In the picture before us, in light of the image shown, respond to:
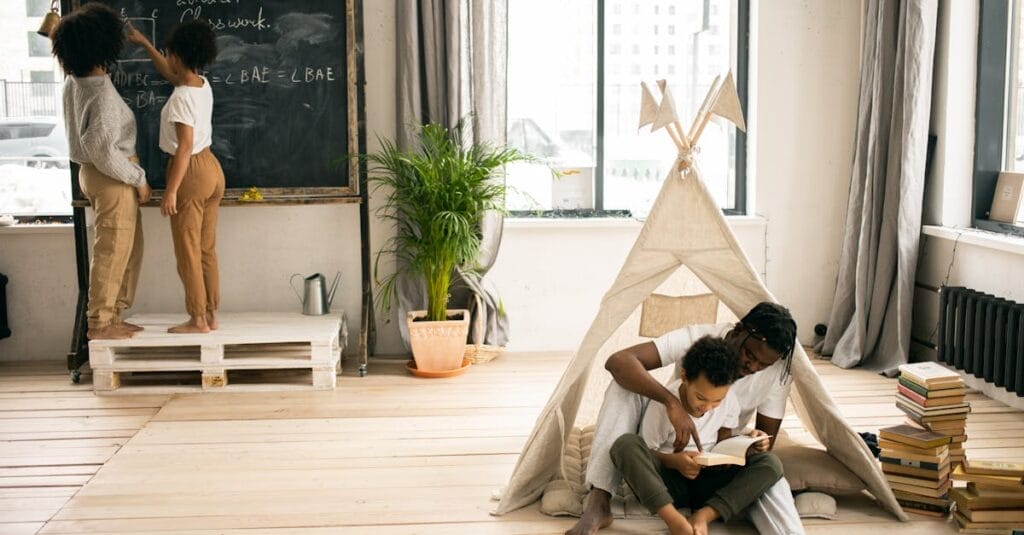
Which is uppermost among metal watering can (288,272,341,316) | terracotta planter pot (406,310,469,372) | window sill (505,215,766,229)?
window sill (505,215,766,229)

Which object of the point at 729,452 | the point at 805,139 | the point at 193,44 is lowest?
the point at 729,452

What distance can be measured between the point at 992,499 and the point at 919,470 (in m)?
0.21

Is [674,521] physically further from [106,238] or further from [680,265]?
[106,238]

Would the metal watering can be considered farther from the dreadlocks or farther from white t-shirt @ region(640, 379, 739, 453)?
the dreadlocks

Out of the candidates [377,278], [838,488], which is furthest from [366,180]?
[838,488]

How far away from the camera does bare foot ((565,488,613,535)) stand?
8.84 ft

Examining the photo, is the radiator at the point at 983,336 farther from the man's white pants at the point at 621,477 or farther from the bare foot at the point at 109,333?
the bare foot at the point at 109,333

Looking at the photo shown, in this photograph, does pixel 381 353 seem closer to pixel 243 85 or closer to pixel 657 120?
pixel 243 85

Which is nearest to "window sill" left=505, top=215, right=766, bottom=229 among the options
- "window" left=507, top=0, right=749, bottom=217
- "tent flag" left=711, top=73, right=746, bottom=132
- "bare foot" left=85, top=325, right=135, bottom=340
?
"window" left=507, top=0, right=749, bottom=217

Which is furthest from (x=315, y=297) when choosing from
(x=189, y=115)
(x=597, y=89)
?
(x=597, y=89)

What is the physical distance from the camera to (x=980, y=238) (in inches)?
162

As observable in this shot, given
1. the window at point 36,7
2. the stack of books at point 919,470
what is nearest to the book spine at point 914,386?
the stack of books at point 919,470

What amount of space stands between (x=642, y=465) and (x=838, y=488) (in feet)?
2.21

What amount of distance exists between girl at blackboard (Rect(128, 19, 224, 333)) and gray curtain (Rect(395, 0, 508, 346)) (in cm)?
91
